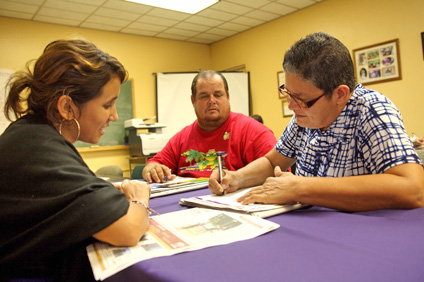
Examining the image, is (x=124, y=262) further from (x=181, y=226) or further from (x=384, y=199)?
(x=384, y=199)

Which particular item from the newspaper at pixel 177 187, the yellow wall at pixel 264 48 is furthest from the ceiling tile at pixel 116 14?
the newspaper at pixel 177 187

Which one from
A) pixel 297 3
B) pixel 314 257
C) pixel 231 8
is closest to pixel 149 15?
pixel 231 8

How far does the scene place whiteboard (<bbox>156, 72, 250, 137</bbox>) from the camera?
18.7 feet

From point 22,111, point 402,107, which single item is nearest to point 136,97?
point 402,107

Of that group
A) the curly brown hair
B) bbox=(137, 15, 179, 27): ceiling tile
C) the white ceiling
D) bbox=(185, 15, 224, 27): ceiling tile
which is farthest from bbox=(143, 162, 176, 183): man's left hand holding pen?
bbox=(185, 15, 224, 27): ceiling tile

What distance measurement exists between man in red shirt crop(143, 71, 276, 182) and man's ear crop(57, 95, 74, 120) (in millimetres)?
1157

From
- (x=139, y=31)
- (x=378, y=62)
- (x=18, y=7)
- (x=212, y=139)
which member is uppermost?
(x=139, y=31)

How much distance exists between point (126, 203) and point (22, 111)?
0.50m

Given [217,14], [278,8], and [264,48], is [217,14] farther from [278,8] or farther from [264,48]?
[264,48]

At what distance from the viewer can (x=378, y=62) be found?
418 cm

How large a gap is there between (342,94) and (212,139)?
1.28 meters

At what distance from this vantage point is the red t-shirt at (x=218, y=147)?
2184 millimetres

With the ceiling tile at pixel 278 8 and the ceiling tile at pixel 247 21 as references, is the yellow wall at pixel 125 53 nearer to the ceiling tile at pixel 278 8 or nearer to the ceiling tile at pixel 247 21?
the ceiling tile at pixel 247 21

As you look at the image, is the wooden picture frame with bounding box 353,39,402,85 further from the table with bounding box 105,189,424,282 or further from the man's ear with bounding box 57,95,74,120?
the man's ear with bounding box 57,95,74,120
